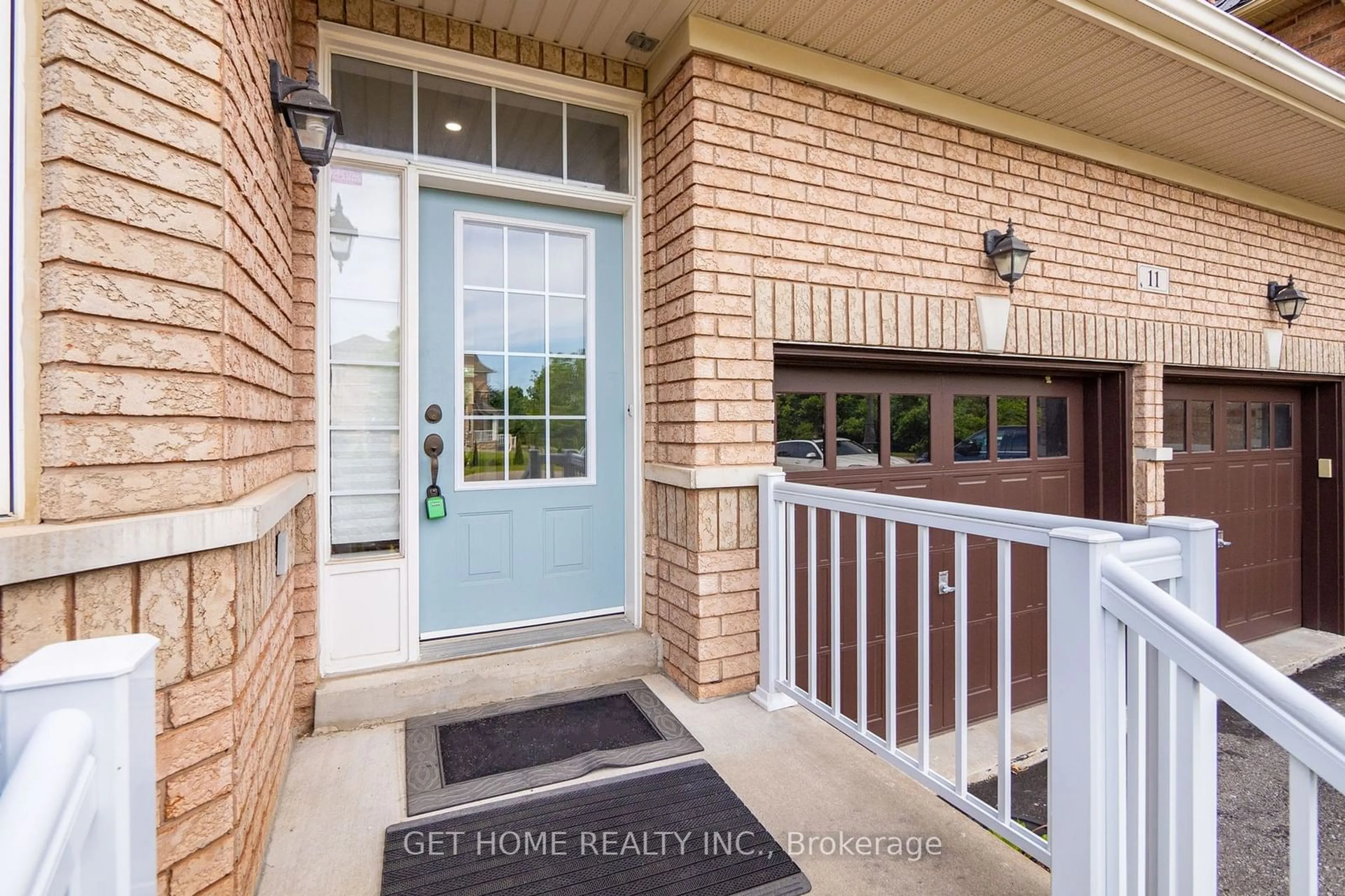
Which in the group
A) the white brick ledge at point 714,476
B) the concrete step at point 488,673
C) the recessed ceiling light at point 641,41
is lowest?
the concrete step at point 488,673

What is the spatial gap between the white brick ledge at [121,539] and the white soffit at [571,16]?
210cm

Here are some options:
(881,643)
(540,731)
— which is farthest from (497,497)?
(881,643)

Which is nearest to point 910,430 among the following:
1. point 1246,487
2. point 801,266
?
point 801,266

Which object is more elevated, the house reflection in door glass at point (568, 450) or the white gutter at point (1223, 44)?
the white gutter at point (1223, 44)

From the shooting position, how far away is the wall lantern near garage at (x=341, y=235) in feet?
8.06

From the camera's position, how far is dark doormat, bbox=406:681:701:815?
1966mm

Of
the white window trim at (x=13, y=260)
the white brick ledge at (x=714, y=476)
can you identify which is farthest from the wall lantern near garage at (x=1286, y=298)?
the white window trim at (x=13, y=260)

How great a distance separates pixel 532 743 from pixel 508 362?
1563 mm

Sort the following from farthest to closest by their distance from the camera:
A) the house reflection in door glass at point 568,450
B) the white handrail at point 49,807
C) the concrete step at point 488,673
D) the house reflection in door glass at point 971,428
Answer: the house reflection in door glass at point 971,428 < the house reflection in door glass at point 568,450 < the concrete step at point 488,673 < the white handrail at point 49,807

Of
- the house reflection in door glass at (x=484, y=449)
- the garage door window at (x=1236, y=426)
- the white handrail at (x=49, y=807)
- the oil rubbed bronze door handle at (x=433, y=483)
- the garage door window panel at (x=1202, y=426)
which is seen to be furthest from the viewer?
the garage door window at (x=1236, y=426)

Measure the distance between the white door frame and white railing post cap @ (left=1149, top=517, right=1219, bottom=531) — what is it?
242 cm

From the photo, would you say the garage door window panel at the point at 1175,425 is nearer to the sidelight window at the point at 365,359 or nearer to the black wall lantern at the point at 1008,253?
the black wall lantern at the point at 1008,253

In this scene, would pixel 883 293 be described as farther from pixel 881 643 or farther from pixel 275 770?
pixel 275 770

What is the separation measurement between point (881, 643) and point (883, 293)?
171 centimetres
